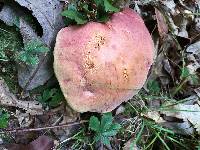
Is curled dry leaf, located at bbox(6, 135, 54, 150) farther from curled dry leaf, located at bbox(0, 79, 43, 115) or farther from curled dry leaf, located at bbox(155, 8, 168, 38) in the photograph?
curled dry leaf, located at bbox(155, 8, 168, 38)

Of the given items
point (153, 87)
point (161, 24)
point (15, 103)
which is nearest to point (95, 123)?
point (15, 103)

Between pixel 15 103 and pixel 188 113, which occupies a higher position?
pixel 15 103

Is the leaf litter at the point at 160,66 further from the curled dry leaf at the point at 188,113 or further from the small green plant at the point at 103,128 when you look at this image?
the small green plant at the point at 103,128

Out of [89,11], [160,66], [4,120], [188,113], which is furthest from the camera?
[160,66]

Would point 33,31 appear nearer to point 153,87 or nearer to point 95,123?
point 95,123

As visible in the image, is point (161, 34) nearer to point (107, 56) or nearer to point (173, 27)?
point (173, 27)
